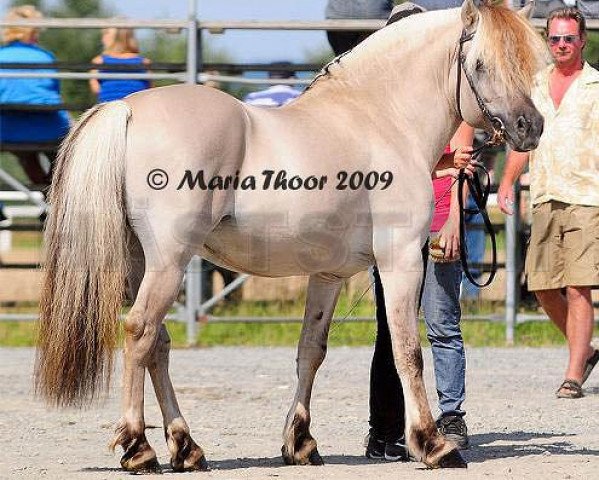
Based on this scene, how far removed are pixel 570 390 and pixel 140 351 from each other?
353 cm

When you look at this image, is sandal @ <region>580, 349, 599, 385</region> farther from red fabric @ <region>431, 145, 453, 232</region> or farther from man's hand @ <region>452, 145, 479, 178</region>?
man's hand @ <region>452, 145, 479, 178</region>

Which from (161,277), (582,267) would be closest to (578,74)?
(582,267)

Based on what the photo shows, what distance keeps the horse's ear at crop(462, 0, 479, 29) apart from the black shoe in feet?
→ 6.16

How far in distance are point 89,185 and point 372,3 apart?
18.8 feet

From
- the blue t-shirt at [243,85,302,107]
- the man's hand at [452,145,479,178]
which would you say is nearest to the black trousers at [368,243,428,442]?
the man's hand at [452,145,479,178]

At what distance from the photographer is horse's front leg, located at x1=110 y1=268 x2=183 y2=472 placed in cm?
547

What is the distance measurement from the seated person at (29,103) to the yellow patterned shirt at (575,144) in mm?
4120

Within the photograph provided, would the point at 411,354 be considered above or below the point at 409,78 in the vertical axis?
below

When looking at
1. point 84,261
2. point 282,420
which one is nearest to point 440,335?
point 282,420

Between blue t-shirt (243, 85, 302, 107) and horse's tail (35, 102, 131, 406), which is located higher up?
blue t-shirt (243, 85, 302, 107)

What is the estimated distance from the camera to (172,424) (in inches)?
225

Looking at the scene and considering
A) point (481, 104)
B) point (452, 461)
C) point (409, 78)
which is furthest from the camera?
point (409, 78)

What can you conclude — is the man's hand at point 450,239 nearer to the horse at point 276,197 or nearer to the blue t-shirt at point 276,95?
the horse at point 276,197

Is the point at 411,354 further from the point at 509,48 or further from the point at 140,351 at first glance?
the point at 509,48
